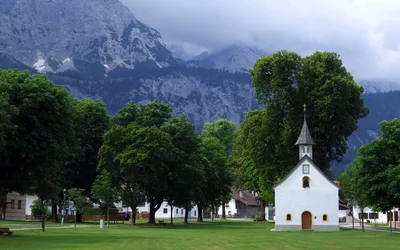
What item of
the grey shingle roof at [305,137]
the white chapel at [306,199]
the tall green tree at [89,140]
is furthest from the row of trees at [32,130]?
the white chapel at [306,199]

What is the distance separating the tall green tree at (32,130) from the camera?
40469 millimetres

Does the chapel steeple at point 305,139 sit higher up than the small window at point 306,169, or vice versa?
the chapel steeple at point 305,139

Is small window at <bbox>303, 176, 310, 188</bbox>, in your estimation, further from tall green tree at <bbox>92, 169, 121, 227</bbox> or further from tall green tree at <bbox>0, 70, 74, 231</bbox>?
tall green tree at <bbox>0, 70, 74, 231</bbox>

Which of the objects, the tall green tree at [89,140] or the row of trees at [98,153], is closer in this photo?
the row of trees at [98,153]

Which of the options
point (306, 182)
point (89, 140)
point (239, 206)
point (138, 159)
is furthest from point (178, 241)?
point (239, 206)

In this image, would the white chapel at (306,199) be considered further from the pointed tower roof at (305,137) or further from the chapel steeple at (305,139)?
the pointed tower roof at (305,137)

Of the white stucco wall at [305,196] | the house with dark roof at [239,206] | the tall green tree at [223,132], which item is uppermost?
the tall green tree at [223,132]

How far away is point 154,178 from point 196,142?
367 inches

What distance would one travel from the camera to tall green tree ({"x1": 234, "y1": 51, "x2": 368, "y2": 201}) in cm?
6378

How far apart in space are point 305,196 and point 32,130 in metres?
35.1

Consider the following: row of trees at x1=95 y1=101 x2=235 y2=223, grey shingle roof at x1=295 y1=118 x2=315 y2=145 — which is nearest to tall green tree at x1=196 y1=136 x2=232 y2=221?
row of trees at x1=95 y1=101 x2=235 y2=223

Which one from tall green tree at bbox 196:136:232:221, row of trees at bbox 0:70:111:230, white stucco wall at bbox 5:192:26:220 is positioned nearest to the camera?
row of trees at bbox 0:70:111:230

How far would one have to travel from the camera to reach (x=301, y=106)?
2625 inches

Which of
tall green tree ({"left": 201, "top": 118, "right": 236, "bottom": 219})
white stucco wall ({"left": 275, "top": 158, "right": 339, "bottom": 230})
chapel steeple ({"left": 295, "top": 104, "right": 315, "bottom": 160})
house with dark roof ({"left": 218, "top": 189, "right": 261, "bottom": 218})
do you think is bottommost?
house with dark roof ({"left": 218, "top": 189, "right": 261, "bottom": 218})
